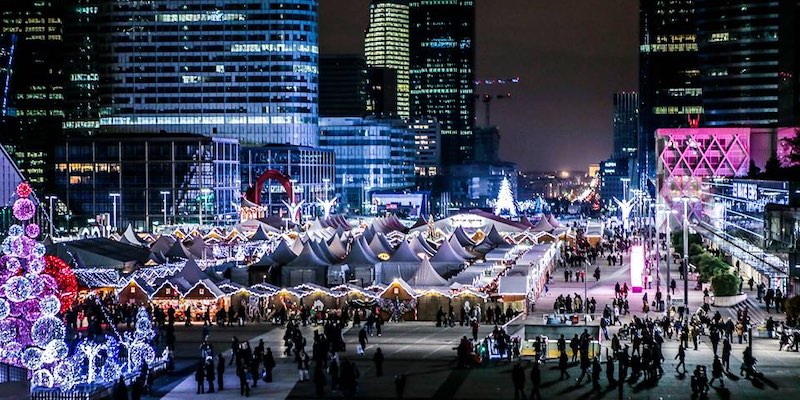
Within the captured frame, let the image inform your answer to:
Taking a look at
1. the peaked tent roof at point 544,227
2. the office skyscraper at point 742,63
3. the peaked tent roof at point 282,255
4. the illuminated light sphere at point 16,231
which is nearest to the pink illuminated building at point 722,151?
the office skyscraper at point 742,63

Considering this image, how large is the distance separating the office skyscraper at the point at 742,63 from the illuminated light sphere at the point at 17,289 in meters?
147

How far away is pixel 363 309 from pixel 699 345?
1555 cm

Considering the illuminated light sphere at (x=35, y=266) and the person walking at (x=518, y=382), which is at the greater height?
the illuminated light sphere at (x=35, y=266)

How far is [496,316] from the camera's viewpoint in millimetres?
52656

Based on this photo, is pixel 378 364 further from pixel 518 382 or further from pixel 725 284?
pixel 725 284

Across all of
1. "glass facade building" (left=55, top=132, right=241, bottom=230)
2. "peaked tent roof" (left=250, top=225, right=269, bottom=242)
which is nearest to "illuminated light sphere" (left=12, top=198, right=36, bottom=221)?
"peaked tent roof" (left=250, top=225, right=269, bottom=242)

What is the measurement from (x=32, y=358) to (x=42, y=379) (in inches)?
43.4

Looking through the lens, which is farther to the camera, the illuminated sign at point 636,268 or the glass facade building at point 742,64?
the glass facade building at point 742,64

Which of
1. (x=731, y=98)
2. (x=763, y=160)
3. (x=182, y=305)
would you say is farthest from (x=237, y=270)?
(x=731, y=98)

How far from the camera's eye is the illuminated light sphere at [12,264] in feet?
127

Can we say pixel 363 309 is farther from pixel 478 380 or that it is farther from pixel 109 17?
pixel 109 17

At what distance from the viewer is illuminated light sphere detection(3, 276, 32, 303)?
3744cm

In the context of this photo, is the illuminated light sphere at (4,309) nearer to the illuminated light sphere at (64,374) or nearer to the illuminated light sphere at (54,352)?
the illuminated light sphere at (54,352)

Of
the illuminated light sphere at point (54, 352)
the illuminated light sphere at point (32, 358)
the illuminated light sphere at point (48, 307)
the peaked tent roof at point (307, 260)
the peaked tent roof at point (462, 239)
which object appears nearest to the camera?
the illuminated light sphere at point (54, 352)
